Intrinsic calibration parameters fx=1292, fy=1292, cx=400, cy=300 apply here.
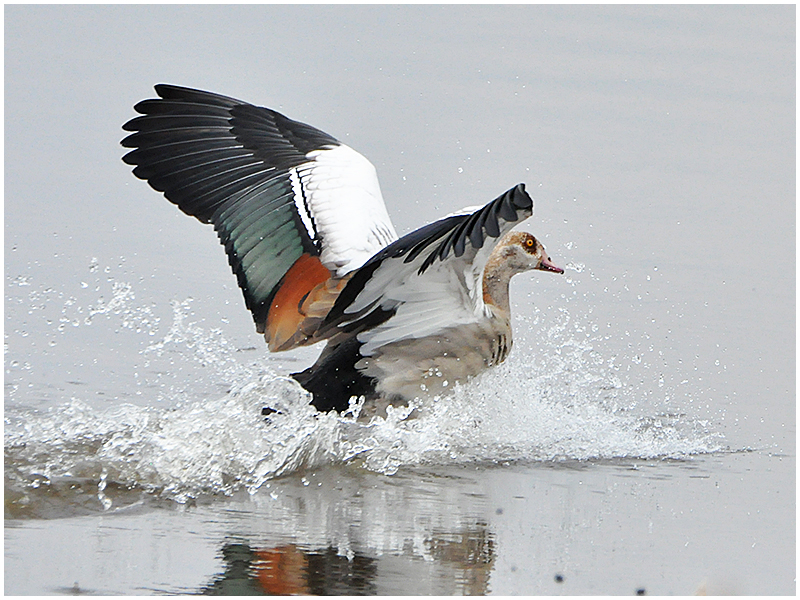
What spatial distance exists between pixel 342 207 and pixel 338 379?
86 centimetres

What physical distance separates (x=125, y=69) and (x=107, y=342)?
178 inches

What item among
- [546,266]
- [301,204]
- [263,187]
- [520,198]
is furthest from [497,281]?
[520,198]

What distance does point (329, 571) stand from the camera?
3863 mm

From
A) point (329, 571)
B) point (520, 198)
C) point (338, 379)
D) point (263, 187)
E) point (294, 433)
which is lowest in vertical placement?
point (329, 571)

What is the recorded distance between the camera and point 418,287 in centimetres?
531

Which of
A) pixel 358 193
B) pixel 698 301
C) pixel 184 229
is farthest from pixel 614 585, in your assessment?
pixel 184 229

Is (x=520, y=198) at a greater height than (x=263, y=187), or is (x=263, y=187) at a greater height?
(x=263, y=187)

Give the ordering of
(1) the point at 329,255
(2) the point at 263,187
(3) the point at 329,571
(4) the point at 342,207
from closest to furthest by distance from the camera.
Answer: (3) the point at 329,571 → (1) the point at 329,255 → (4) the point at 342,207 → (2) the point at 263,187

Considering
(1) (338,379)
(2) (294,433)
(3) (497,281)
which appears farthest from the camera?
(3) (497,281)

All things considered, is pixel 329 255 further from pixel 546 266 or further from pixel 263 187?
pixel 546 266

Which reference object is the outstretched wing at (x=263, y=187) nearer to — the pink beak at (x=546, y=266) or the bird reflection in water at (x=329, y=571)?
the pink beak at (x=546, y=266)

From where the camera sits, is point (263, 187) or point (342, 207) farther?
point (263, 187)

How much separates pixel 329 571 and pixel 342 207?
7.91 ft

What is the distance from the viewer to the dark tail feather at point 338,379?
5508mm
